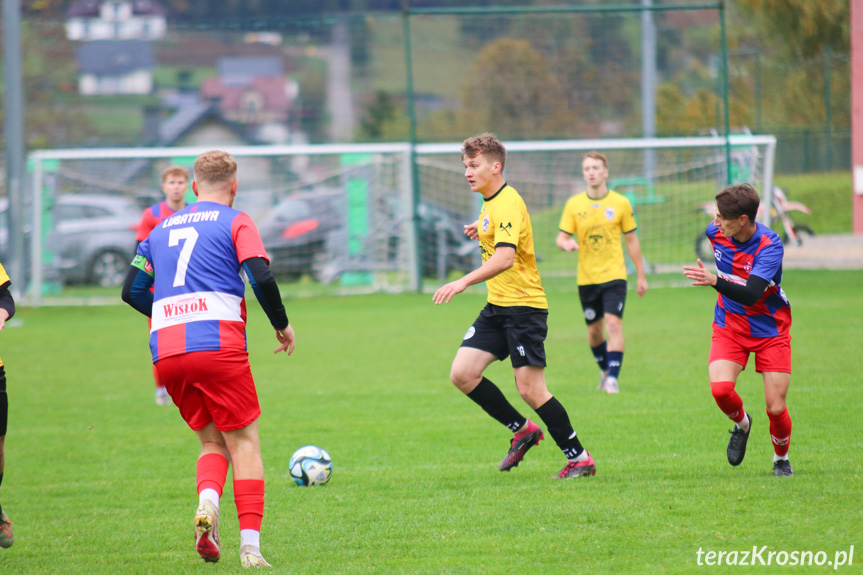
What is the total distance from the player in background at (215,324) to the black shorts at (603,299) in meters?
4.78

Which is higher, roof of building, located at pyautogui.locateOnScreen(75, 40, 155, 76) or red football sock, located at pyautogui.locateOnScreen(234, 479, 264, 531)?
roof of building, located at pyautogui.locateOnScreen(75, 40, 155, 76)

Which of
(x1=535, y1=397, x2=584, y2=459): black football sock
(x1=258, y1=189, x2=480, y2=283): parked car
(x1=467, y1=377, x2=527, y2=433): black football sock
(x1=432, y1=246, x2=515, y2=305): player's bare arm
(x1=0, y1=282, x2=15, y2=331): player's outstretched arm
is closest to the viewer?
(x1=0, y1=282, x2=15, y2=331): player's outstretched arm

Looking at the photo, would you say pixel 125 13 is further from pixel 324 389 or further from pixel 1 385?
pixel 1 385

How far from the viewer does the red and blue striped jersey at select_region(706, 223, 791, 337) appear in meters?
5.12

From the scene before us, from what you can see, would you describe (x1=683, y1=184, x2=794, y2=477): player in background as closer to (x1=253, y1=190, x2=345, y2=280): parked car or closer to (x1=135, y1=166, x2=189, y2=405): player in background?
(x1=135, y1=166, x2=189, y2=405): player in background

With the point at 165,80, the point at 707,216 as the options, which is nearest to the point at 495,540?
the point at 707,216

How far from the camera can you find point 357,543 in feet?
14.7

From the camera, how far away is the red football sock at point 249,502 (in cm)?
405

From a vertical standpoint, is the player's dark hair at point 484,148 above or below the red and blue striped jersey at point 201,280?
above

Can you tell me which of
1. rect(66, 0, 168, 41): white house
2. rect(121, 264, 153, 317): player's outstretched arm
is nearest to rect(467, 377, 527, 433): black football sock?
rect(121, 264, 153, 317): player's outstretched arm

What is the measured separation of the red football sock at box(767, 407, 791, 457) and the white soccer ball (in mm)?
2701

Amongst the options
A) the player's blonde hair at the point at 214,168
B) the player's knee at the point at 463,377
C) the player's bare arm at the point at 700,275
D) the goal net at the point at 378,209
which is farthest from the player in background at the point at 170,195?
the goal net at the point at 378,209

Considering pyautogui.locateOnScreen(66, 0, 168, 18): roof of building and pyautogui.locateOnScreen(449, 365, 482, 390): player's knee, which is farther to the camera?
pyautogui.locateOnScreen(66, 0, 168, 18): roof of building

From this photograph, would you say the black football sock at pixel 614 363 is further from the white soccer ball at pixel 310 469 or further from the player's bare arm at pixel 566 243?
the white soccer ball at pixel 310 469
